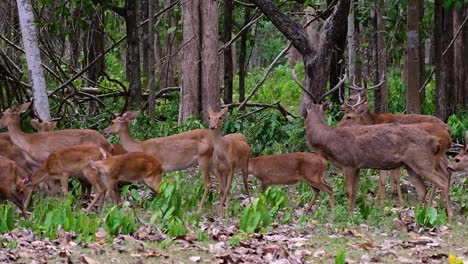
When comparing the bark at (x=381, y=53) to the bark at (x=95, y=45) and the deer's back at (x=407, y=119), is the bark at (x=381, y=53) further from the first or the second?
the bark at (x=95, y=45)

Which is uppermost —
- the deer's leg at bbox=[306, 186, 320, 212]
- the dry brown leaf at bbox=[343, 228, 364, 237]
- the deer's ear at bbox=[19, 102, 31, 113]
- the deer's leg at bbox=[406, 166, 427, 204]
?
the deer's ear at bbox=[19, 102, 31, 113]

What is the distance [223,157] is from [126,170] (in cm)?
140

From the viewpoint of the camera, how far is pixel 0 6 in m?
17.8

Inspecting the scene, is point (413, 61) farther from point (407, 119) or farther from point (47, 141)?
point (47, 141)

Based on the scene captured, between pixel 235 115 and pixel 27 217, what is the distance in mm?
6990

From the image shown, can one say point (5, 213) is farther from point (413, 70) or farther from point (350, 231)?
point (413, 70)

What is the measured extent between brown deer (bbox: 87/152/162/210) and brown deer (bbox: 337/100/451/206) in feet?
9.16

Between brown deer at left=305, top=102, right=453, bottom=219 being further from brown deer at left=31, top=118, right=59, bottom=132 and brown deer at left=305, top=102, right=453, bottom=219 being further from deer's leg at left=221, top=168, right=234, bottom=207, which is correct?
brown deer at left=31, top=118, right=59, bottom=132

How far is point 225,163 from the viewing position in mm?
11703

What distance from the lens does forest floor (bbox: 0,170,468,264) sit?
8055 mm

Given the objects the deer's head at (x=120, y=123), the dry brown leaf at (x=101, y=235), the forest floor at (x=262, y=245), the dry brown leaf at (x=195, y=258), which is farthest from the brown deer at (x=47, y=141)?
the dry brown leaf at (x=195, y=258)

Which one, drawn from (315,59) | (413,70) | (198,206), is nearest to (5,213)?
(198,206)

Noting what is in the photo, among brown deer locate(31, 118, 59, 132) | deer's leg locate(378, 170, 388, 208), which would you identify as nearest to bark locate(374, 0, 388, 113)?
deer's leg locate(378, 170, 388, 208)

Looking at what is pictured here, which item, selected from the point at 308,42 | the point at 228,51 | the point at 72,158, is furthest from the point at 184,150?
the point at 228,51
